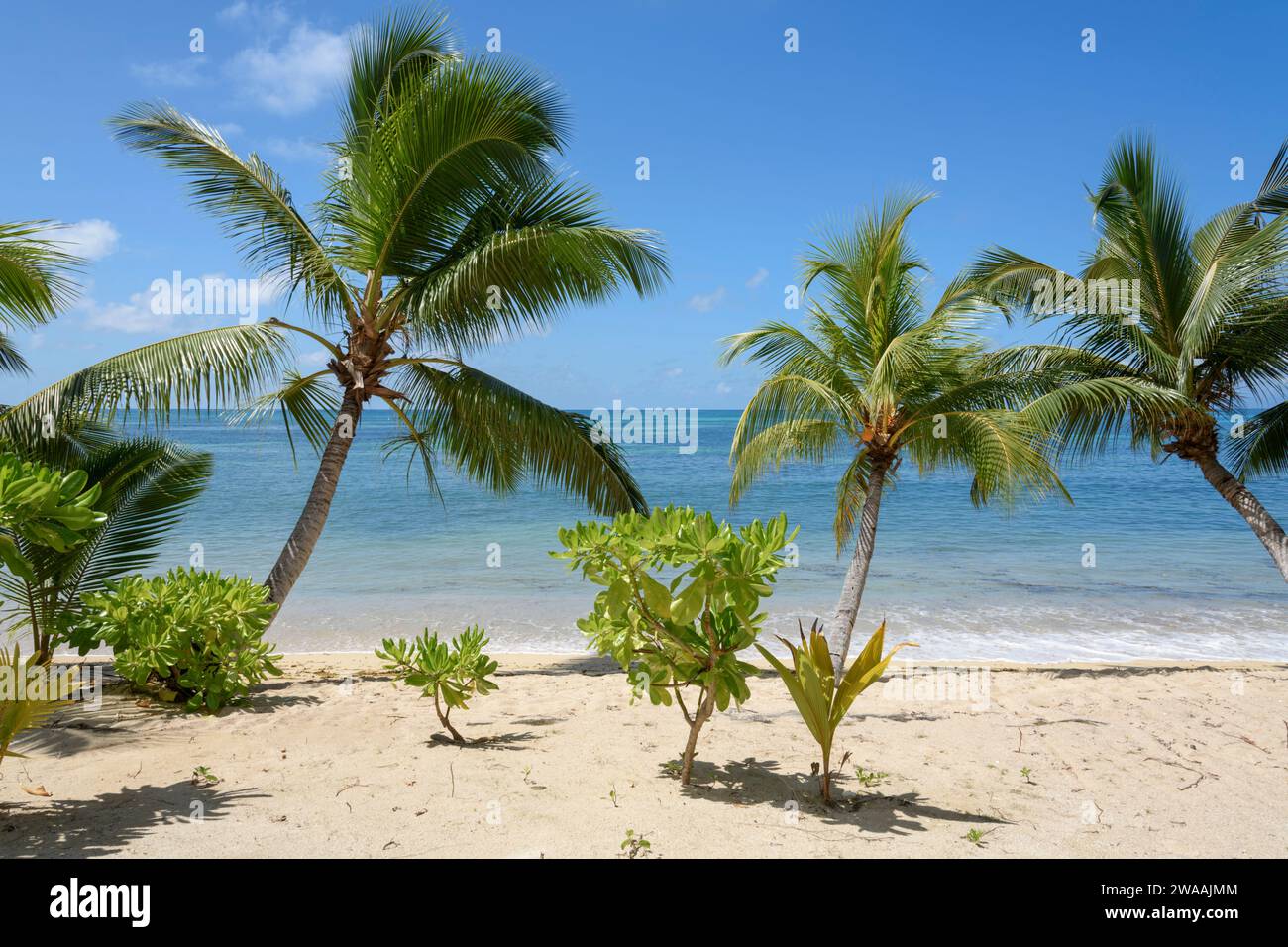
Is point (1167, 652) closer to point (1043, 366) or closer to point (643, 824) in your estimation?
point (1043, 366)

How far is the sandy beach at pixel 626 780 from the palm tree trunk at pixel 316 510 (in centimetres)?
114

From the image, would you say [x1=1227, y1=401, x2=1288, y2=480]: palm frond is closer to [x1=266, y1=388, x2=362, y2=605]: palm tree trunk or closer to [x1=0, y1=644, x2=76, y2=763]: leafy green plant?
[x1=266, y1=388, x2=362, y2=605]: palm tree trunk

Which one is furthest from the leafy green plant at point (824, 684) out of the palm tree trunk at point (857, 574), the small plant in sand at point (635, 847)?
the palm tree trunk at point (857, 574)

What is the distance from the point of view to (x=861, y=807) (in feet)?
13.5

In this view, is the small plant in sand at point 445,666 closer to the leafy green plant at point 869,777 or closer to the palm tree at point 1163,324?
the leafy green plant at point 869,777

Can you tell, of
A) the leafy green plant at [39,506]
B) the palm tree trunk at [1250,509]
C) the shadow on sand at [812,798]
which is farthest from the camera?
the palm tree trunk at [1250,509]

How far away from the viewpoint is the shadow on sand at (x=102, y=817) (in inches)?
131

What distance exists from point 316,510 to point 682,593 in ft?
17.4

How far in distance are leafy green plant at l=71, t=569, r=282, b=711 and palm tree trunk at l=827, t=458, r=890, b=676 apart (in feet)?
15.5

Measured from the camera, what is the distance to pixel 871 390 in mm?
7262

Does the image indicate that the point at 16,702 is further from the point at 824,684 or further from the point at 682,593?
the point at 824,684

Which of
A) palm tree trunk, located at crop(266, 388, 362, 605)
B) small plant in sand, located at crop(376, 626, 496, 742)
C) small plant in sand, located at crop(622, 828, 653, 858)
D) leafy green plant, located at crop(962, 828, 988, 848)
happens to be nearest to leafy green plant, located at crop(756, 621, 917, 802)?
leafy green plant, located at crop(962, 828, 988, 848)
